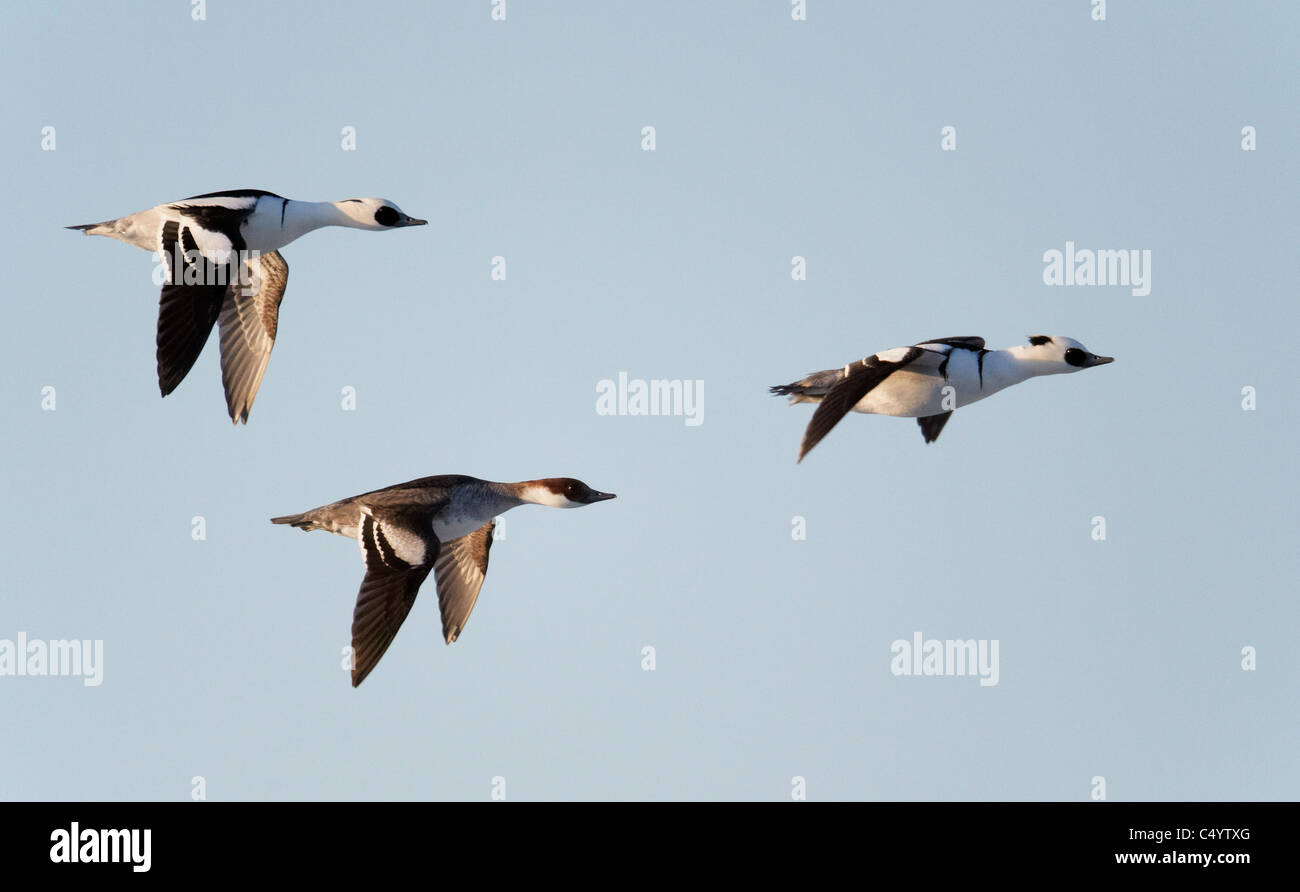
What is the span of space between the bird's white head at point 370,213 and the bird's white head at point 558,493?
389 centimetres

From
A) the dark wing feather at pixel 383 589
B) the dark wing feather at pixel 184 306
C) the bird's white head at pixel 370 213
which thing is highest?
the bird's white head at pixel 370 213

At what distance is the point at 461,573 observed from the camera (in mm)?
31219

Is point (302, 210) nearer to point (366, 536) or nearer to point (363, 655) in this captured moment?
point (366, 536)

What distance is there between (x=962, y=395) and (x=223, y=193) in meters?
10.3

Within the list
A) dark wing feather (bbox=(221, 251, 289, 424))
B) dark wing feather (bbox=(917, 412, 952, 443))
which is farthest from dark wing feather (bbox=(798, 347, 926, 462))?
dark wing feather (bbox=(221, 251, 289, 424))

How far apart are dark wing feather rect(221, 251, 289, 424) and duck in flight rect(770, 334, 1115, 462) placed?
7.06 m

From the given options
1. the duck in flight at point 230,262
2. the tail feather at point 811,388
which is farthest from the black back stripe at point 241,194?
the tail feather at point 811,388

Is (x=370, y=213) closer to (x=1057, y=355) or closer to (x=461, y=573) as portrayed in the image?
(x=461, y=573)

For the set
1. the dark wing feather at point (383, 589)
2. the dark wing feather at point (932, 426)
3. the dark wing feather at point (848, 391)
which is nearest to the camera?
the dark wing feather at point (383, 589)

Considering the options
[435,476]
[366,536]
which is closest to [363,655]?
[366,536]

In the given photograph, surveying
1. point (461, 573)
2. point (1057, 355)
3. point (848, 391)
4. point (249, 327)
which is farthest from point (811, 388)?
point (249, 327)

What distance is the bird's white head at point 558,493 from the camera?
29719 millimetres

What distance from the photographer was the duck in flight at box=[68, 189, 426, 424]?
89.3ft

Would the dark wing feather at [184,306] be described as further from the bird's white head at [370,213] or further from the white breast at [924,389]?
the white breast at [924,389]
